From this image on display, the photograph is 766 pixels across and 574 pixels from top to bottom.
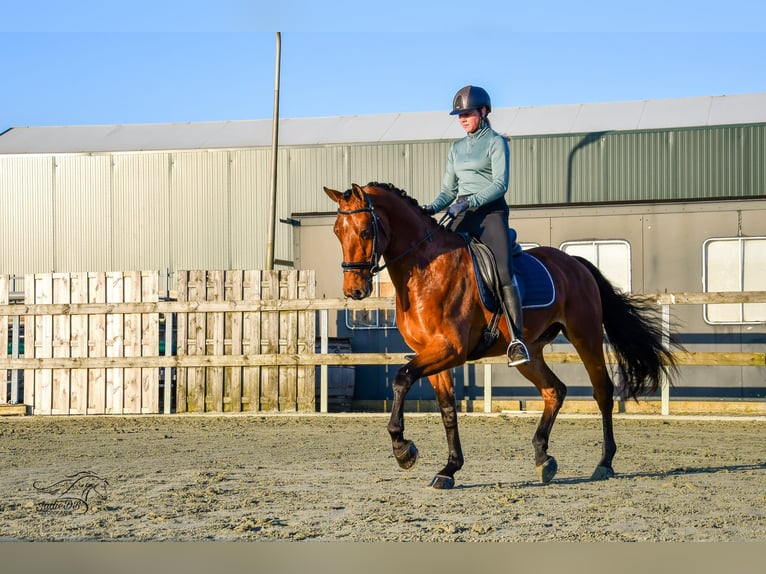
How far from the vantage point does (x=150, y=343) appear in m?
15.5

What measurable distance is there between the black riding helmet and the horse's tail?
210 centimetres

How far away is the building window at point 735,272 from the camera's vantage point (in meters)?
16.1

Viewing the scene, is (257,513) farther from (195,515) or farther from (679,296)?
(679,296)

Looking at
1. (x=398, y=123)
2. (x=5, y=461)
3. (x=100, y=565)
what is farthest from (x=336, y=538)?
(x=398, y=123)

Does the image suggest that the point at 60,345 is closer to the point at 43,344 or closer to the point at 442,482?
the point at 43,344

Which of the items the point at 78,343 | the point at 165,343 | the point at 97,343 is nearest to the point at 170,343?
the point at 165,343

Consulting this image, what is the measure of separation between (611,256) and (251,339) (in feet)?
20.0

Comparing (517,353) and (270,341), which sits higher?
(517,353)

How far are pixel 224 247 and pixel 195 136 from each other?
312 centimetres

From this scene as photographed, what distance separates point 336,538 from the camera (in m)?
5.30

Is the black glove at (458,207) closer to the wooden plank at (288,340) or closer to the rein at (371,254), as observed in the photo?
the rein at (371,254)

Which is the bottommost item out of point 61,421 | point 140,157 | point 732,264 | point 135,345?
point 61,421

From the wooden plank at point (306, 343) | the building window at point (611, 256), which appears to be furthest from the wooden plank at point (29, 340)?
the building window at point (611, 256)

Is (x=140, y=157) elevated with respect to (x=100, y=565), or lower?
elevated
